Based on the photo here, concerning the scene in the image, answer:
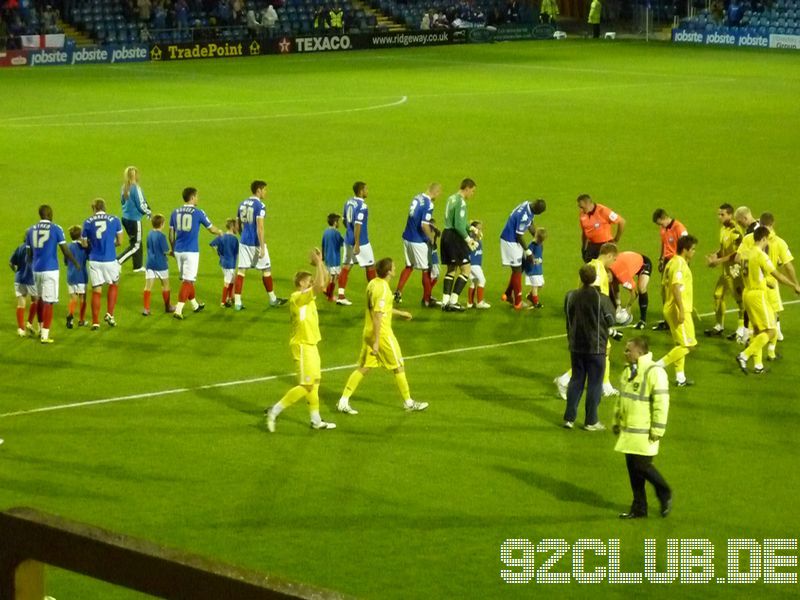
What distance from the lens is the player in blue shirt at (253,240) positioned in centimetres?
1878

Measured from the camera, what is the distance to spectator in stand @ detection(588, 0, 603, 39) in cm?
6569

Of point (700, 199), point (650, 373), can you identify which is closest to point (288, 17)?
point (700, 199)

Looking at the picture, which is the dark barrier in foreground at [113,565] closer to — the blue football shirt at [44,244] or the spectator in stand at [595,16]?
the blue football shirt at [44,244]

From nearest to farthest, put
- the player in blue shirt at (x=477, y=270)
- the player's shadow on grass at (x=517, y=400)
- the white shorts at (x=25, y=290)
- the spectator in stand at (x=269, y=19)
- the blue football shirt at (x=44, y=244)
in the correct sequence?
the player's shadow on grass at (x=517, y=400), the blue football shirt at (x=44, y=244), the white shorts at (x=25, y=290), the player in blue shirt at (x=477, y=270), the spectator in stand at (x=269, y=19)

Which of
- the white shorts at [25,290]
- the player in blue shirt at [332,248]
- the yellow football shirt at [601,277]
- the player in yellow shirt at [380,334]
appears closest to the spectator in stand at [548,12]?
the player in blue shirt at [332,248]

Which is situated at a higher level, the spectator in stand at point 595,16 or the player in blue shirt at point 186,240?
the spectator in stand at point 595,16

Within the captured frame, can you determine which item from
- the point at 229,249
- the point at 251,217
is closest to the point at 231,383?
the point at 229,249

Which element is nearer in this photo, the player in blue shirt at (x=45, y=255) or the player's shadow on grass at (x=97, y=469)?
the player's shadow on grass at (x=97, y=469)

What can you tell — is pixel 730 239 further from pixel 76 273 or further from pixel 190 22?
pixel 190 22

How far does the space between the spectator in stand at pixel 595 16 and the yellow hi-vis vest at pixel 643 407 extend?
57538 millimetres

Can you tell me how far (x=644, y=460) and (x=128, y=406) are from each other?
20.6 ft

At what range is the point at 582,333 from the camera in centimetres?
1280

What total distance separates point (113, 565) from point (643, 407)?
8.42m

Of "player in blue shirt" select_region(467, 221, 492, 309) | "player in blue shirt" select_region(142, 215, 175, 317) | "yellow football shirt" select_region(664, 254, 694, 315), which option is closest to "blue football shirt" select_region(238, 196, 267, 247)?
"player in blue shirt" select_region(142, 215, 175, 317)
